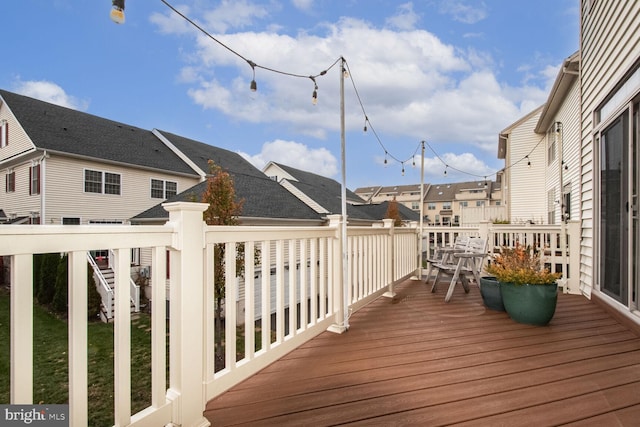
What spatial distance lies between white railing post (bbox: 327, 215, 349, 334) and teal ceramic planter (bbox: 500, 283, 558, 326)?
155cm

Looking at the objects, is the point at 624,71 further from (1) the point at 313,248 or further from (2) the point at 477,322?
(1) the point at 313,248

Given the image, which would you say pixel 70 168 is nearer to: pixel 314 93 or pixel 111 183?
pixel 111 183

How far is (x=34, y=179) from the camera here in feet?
37.8

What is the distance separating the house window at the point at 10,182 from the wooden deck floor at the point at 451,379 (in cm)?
1567

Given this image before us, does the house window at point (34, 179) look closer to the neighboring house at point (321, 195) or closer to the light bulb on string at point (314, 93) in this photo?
the neighboring house at point (321, 195)

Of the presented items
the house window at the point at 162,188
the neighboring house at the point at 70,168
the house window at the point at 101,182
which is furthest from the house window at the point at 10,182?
the house window at the point at 162,188

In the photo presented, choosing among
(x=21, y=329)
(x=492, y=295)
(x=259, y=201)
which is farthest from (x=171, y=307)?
(x=259, y=201)

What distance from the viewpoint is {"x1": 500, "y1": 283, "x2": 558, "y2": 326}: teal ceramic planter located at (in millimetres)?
2879

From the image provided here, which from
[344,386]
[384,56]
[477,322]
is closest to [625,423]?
[344,386]

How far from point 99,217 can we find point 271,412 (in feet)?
43.8

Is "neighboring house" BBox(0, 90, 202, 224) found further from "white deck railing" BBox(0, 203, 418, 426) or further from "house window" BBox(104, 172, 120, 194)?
"white deck railing" BBox(0, 203, 418, 426)

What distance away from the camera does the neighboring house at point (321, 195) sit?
15133 mm

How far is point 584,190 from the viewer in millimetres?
4129

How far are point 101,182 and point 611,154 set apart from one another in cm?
1429
